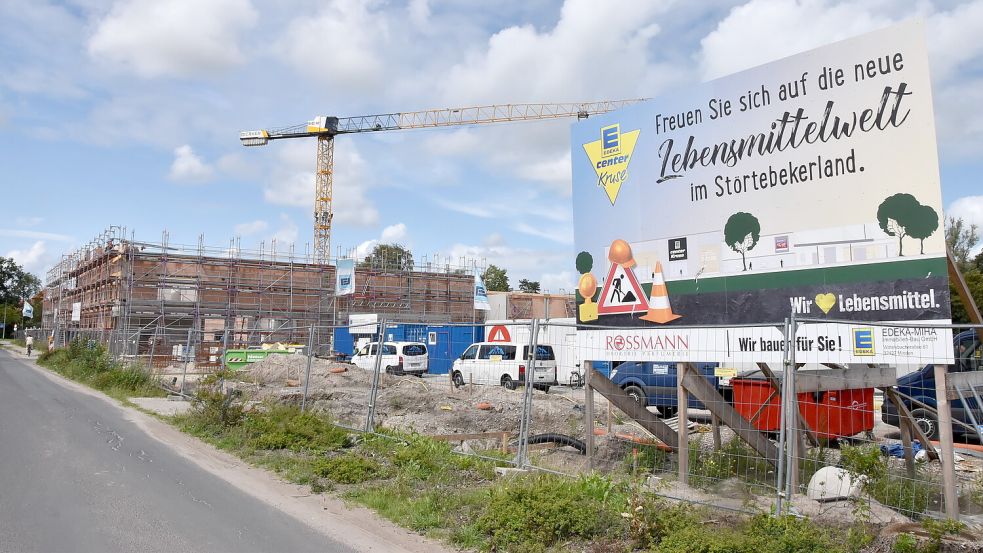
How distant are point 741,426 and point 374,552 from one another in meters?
4.54

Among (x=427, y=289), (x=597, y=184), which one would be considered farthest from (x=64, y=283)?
(x=597, y=184)

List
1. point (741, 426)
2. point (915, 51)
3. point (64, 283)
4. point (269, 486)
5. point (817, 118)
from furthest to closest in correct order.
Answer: point (64, 283), point (269, 486), point (741, 426), point (817, 118), point (915, 51)

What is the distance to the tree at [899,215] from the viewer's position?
650 centimetres

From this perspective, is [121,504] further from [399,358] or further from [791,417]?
[399,358]

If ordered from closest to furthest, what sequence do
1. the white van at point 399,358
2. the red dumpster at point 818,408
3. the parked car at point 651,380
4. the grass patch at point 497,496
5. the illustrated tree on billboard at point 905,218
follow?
the grass patch at point 497,496 → the illustrated tree on billboard at point 905,218 → the red dumpster at point 818,408 → the parked car at point 651,380 → the white van at point 399,358

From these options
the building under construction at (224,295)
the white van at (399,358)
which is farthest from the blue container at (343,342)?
the white van at (399,358)

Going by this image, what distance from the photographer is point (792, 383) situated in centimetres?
617

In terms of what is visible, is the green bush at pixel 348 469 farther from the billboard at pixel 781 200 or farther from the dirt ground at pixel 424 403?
the billboard at pixel 781 200

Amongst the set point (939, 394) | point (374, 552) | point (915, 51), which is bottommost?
point (374, 552)

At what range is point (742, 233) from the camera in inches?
307

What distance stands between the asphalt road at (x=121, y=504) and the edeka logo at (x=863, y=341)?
517 centimetres

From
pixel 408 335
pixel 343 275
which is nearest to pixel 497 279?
pixel 343 275

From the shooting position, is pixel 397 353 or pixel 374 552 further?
pixel 397 353

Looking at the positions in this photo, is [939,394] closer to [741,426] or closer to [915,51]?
[741,426]
